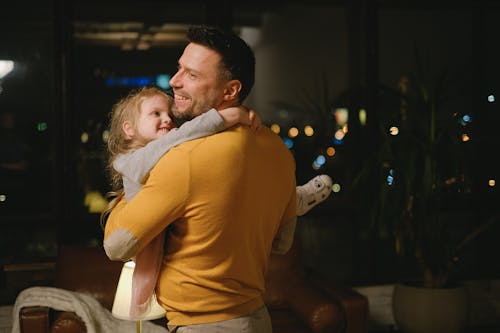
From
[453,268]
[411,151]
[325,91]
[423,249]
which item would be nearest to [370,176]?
[411,151]

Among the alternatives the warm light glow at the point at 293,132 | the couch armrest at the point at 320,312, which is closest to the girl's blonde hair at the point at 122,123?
the couch armrest at the point at 320,312

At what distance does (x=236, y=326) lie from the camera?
1338 mm

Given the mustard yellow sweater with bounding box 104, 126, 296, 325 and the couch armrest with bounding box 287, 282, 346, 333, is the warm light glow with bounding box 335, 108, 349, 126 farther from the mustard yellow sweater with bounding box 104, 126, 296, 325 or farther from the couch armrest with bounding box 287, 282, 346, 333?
the mustard yellow sweater with bounding box 104, 126, 296, 325

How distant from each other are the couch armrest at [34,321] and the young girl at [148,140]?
70.2 inches

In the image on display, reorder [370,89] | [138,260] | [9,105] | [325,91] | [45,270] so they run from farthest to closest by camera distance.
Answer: [325,91]
[370,89]
[9,105]
[45,270]
[138,260]

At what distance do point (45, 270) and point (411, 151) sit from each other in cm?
234

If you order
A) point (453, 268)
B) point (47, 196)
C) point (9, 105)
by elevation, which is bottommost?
point (453, 268)

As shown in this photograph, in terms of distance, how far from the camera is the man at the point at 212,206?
1.19 metres

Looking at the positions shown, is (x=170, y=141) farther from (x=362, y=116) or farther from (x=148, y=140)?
(x=362, y=116)

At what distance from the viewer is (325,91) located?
4.92 metres

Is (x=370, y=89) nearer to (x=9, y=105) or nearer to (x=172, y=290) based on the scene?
(x=9, y=105)

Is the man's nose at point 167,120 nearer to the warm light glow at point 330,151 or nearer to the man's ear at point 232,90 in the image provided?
the man's ear at point 232,90

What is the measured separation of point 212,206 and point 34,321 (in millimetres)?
2228

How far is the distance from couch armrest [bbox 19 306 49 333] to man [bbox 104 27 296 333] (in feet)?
6.56
